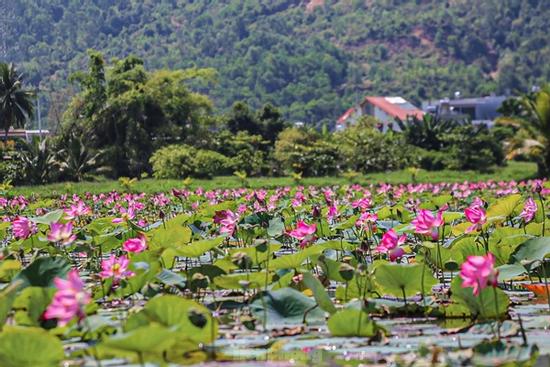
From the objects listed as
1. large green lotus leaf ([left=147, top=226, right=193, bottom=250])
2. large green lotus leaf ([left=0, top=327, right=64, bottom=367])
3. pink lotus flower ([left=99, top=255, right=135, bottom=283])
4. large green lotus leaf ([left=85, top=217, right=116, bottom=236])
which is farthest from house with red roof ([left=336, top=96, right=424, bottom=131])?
large green lotus leaf ([left=0, top=327, right=64, bottom=367])

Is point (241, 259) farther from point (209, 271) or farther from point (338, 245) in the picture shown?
point (338, 245)

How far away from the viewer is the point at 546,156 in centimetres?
2767

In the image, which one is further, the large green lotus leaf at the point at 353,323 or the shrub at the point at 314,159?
the shrub at the point at 314,159

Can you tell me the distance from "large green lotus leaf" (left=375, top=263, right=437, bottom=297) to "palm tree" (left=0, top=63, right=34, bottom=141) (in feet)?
131

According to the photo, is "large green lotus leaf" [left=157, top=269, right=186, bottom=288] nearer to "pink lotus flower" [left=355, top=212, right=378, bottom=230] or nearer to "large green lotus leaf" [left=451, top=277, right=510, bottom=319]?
"large green lotus leaf" [left=451, top=277, right=510, bottom=319]

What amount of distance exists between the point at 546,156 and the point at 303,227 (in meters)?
23.4

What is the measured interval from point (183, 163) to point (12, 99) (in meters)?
15.6

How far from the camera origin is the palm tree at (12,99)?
43.9 m

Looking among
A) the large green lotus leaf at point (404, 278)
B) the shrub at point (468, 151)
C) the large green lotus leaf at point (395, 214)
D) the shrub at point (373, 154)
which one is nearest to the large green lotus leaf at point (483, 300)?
the large green lotus leaf at point (404, 278)

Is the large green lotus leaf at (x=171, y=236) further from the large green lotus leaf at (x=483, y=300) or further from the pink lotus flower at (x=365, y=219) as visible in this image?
the large green lotus leaf at (x=483, y=300)

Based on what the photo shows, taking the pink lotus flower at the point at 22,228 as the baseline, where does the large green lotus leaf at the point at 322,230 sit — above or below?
below

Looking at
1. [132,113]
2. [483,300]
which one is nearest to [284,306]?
[483,300]

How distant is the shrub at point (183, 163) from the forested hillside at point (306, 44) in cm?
4942

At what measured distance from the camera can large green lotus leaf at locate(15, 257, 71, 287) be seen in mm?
4543
